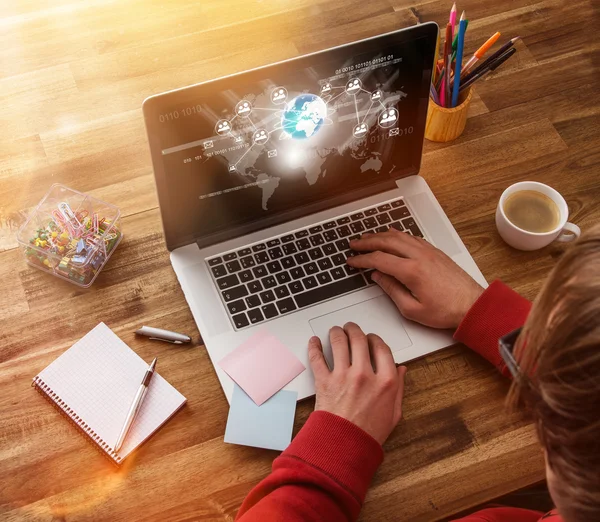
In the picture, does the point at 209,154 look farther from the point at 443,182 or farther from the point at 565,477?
the point at 565,477

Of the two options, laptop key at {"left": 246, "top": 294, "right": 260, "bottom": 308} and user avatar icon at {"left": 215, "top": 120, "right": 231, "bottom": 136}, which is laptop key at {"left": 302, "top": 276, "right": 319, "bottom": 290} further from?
user avatar icon at {"left": 215, "top": 120, "right": 231, "bottom": 136}

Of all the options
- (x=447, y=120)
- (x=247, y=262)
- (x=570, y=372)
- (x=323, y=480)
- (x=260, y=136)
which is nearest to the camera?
(x=570, y=372)

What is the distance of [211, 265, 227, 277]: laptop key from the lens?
1066 mm

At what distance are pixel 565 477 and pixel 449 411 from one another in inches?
12.6

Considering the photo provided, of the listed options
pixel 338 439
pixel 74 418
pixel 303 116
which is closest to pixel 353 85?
pixel 303 116

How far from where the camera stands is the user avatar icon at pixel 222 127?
0.93m

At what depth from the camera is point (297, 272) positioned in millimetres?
1074

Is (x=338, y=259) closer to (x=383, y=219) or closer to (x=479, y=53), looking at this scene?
(x=383, y=219)

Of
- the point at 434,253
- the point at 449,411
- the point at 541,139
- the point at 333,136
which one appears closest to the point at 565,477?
the point at 449,411

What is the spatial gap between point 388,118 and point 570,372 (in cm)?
57

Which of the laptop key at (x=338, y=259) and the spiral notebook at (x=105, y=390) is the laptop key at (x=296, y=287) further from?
the spiral notebook at (x=105, y=390)

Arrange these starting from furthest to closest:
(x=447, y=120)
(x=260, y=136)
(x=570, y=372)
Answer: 1. (x=447, y=120)
2. (x=260, y=136)
3. (x=570, y=372)

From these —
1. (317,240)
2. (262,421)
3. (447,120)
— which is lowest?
(262,421)

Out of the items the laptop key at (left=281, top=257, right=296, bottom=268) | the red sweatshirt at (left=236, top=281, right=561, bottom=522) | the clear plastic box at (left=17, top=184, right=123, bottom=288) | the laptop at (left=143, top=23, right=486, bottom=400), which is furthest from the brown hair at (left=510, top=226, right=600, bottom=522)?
the clear plastic box at (left=17, top=184, right=123, bottom=288)
